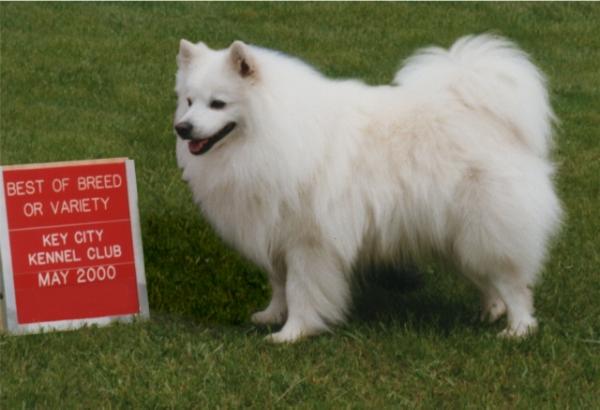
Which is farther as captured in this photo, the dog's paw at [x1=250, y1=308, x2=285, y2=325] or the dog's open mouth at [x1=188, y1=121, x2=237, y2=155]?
the dog's paw at [x1=250, y1=308, x2=285, y2=325]

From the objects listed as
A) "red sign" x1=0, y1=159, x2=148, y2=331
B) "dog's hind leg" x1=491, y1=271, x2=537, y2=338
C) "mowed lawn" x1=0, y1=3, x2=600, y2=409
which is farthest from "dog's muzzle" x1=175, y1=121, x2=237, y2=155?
"dog's hind leg" x1=491, y1=271, x2=537, y2=338

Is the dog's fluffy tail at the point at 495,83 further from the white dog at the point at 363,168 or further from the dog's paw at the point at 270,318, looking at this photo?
the dog's paw at the point at 270,318

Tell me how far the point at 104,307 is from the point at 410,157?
1695 mm

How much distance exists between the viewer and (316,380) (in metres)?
4.86

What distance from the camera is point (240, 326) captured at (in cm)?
571

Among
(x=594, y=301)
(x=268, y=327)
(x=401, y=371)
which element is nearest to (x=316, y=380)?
(x=401, y=371)

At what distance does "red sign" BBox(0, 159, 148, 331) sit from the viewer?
5441mm

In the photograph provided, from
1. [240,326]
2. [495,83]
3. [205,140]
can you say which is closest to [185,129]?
[205,140]

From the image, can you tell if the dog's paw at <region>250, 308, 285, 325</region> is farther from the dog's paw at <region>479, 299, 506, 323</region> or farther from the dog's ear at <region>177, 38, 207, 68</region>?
the dog's ear at <region>177, 38, 207, 68</region>

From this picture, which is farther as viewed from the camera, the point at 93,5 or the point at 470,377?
the point at 93,5

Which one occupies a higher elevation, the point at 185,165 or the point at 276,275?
the point at 185,165

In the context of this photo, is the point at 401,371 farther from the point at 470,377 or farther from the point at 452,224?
the point at 452,224

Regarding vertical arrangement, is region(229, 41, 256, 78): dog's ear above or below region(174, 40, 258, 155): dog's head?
above

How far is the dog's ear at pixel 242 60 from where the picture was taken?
198 inches
